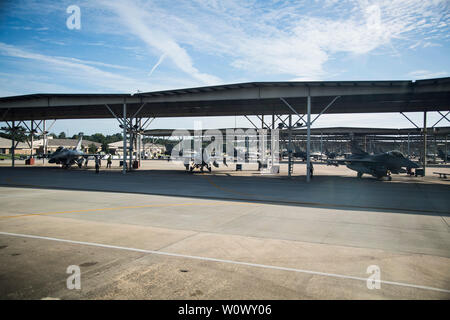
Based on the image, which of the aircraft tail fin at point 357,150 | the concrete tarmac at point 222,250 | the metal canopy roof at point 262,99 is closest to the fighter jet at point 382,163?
the aircraft tail fin at point 357,150

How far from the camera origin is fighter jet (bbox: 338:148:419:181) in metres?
29.6

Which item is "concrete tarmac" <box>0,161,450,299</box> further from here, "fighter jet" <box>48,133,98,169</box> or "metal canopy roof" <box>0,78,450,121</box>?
"fighter jet" <box>48,133,98,169</box>

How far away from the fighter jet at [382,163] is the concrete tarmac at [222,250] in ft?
52.5

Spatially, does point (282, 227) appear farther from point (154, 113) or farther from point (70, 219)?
point (154, 113)

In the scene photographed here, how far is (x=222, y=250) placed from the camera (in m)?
8.00

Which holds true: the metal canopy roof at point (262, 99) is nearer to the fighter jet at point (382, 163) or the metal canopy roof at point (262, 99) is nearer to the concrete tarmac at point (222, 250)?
the fighter jet at point (382, 163)

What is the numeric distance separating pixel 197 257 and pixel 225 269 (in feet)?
3.51

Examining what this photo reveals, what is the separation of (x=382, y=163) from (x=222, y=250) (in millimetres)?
28293

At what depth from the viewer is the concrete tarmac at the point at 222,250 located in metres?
5.68

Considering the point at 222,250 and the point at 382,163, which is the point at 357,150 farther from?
the point at 222,250

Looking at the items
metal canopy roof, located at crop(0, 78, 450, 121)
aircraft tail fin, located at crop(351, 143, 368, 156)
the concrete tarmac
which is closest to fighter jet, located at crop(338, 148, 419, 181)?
aircraft tail fin, located at crop(351, 143, 368, 156)

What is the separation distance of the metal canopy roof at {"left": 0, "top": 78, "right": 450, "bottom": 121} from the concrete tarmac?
46.3 feet

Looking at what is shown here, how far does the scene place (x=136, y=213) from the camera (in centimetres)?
1289
